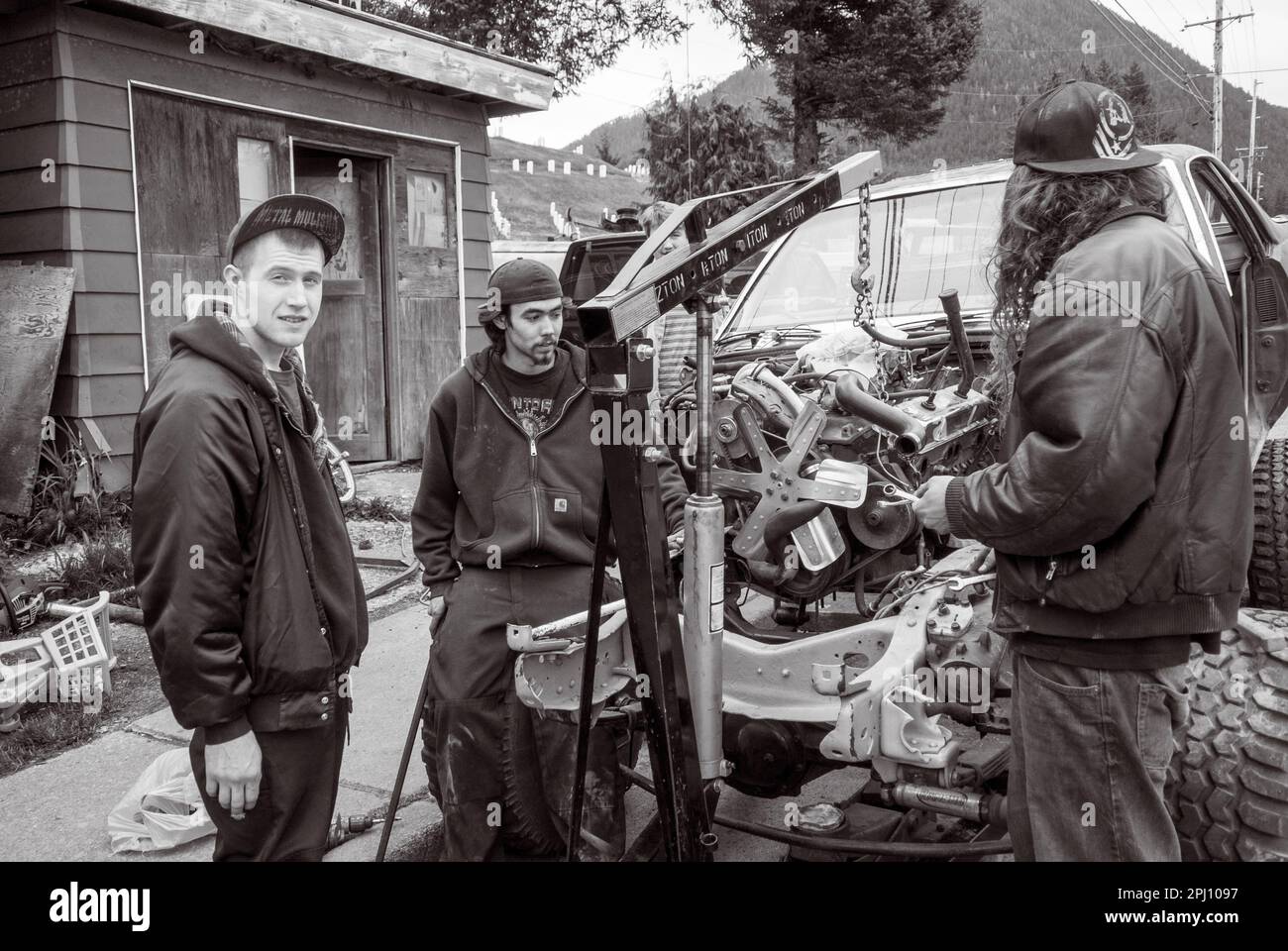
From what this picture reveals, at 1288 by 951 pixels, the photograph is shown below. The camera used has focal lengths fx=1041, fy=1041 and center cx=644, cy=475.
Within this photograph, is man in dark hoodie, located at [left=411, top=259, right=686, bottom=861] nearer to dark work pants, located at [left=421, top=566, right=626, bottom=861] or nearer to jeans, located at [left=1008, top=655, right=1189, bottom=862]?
dark work pants, located at [left=421, top=566, right=626, bottom=861]

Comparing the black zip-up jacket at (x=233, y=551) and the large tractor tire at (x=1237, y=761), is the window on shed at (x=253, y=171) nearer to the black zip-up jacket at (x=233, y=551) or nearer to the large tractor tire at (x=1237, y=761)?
the black zip-up jacket at (x=233, y=551)

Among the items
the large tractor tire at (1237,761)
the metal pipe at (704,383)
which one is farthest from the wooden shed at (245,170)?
the large tractor tire at (1237,761)

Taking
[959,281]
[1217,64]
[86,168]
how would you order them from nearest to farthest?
Answer: [959,281] → [86,168] → [1217,64]

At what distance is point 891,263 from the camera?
15.8 feet

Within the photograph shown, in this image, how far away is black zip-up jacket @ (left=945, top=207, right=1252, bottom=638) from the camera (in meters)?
1.94

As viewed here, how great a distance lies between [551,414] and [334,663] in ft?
4.13

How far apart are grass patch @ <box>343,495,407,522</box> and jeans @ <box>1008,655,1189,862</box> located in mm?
5947

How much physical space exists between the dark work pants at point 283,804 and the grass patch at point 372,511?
532cm

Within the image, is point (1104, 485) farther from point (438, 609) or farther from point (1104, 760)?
point (438, 609)

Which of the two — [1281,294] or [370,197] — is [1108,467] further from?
[370,197]

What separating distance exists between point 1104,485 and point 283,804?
1.78m

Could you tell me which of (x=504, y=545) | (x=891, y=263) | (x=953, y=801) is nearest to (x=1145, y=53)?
(x=891, y=263)

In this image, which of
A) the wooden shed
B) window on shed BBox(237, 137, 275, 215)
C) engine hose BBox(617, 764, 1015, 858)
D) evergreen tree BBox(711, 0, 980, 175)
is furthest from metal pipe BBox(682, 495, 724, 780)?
evergreen tree BBox(711, 0, 980, 175)
